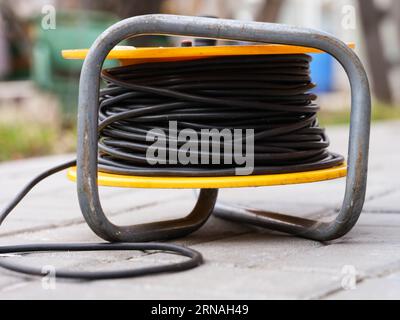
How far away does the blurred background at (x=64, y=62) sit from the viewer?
231 inches

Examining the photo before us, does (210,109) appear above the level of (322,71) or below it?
below

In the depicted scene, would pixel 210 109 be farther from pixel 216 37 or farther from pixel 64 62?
pixel 64 62

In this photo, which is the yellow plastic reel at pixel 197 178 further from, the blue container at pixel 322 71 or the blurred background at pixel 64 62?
the blue container at pixel 322 71

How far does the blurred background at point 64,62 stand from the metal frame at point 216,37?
44cm

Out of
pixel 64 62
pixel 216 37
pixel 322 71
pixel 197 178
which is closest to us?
pixel 216 37

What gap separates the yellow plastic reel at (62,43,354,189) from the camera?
2.10m

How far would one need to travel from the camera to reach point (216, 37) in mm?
2051

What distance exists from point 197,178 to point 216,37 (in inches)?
14.5

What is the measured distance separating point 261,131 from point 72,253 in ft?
1.92

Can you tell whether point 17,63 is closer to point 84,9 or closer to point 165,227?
point 84,9

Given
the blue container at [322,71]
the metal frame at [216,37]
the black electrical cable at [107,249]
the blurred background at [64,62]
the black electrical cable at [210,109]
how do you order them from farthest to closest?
the blue container at [322,71]
the blurred background at [64,62]
the black electrical cable at [210,109]
the metal frame at [216,37]
the black electrical cable at [107,249]

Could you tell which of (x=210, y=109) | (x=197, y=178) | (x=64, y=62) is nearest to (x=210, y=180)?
(x=197, y=178)

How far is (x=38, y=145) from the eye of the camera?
562 cm

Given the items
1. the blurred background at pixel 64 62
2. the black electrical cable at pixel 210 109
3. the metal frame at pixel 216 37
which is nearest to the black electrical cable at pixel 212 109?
the black electrical cable at pixel 210 109
